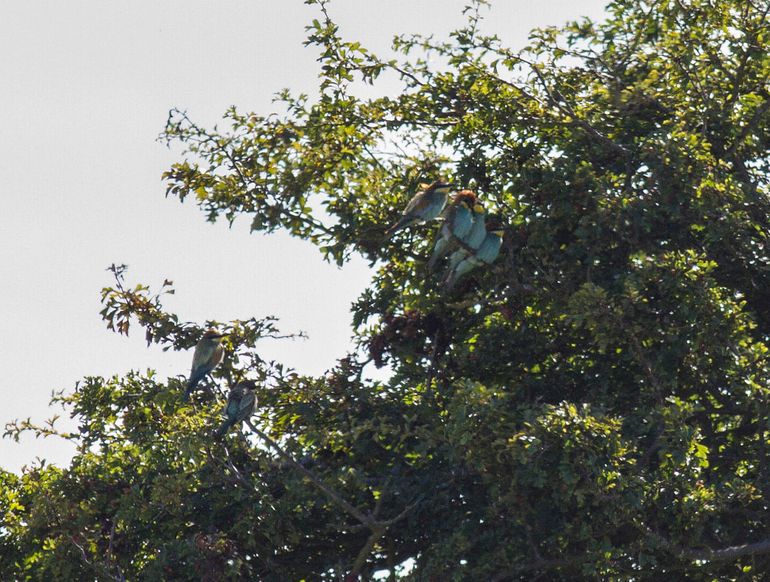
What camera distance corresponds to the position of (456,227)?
8.98 meters

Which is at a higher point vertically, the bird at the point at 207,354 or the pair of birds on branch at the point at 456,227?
the pair of birds on branch at the point at 456,227

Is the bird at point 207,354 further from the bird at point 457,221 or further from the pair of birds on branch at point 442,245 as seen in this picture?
the bird at point 457,221

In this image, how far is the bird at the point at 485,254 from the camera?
9.27 m

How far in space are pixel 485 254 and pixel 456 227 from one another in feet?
1.35

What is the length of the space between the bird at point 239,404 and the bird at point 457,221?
166cm

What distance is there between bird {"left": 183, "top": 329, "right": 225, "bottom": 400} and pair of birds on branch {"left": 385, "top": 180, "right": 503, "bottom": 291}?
1.60 metres

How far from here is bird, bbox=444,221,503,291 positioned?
365 inches

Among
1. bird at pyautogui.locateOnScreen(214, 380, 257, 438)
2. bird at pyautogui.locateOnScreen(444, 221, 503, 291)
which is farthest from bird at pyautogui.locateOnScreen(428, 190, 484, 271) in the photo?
bird at pyautogui.locateOnScreen(214, 380, 257, 438)

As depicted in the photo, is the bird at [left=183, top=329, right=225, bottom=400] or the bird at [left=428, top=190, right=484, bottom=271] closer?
the bird at [left=183, top=329, right=225, bottom=400]

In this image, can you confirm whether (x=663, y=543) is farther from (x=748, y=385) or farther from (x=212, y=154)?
(x=212, y=154)

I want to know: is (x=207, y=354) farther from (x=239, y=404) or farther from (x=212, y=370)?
(x=239, y=404)

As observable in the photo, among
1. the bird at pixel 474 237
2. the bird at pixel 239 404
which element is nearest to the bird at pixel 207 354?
the bird at pixel 239 404

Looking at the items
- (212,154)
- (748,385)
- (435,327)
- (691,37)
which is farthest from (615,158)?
Result: (212,154)

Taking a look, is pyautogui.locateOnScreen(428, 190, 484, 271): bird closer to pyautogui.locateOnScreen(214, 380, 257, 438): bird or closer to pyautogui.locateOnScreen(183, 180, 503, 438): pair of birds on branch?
pyautogui.locateOnScreen(183, 180, 503, 438): pair of birds on branch
